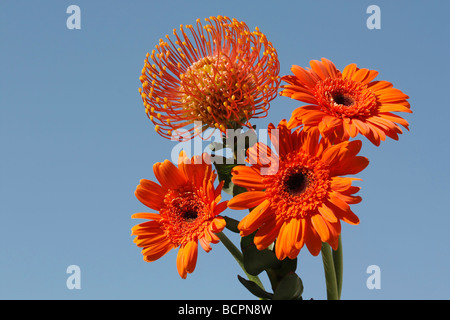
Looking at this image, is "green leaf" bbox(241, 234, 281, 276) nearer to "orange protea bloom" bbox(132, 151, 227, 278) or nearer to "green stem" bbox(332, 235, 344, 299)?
"orange protea bloom" bbox(132, 151, 227, 278)

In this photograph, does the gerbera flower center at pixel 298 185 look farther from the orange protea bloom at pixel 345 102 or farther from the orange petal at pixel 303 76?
the orange petal at pixel 303 76

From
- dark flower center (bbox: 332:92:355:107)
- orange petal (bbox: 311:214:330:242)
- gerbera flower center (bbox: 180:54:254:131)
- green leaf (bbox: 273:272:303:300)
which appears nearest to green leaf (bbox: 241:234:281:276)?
green leaf (bbox: 273:272:303:300)

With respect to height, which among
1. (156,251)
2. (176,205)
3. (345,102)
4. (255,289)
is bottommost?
(255,289)

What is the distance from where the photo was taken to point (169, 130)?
124 centimetres

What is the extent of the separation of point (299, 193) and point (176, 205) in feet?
0.94

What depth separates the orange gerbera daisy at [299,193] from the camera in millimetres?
1066

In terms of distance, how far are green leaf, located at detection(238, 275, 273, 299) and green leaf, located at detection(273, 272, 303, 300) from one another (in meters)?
A: 0.03

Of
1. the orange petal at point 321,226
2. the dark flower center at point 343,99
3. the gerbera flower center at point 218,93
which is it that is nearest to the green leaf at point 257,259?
the orange petal at point 321,226

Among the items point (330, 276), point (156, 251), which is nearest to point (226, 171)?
point (156, 251)

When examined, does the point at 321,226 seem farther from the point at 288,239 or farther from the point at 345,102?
the point at 345,102

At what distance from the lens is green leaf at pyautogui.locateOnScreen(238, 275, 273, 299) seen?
1.20 metres

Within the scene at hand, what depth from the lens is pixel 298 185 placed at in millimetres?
1126
